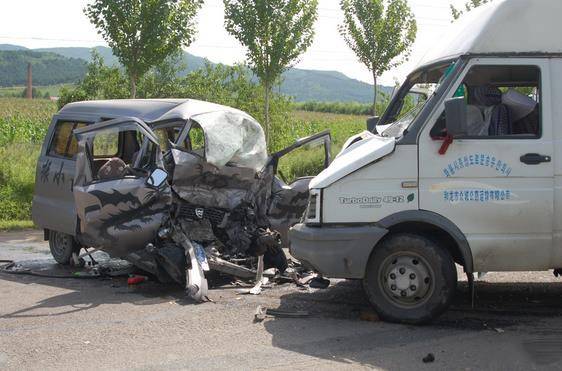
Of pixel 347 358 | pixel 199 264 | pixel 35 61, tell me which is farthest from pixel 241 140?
pixel 35 61

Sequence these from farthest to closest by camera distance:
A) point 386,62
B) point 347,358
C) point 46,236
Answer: point 386,62 < point 46,236 < point 347,358

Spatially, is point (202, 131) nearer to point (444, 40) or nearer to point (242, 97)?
point (444, 40)

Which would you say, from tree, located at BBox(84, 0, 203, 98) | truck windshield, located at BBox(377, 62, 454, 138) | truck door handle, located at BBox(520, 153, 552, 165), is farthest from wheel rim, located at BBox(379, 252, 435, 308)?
tree, located at BBox(84, 0, 203, 98)

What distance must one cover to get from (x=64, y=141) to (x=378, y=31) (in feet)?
46.3

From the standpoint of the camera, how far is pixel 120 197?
8.34 metres

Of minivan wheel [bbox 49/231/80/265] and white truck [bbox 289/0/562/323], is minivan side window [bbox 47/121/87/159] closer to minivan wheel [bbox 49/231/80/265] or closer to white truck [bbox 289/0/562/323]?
minivan wheel [bbox 49/231/80/265]

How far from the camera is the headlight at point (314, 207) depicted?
21.9 feet

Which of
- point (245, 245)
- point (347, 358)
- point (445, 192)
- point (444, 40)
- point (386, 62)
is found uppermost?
point (386, 62)

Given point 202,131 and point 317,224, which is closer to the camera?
point 317,224

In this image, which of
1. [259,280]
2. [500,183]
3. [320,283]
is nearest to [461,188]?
[500,183]

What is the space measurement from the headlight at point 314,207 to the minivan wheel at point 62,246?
4.35 m

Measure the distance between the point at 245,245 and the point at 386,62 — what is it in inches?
588

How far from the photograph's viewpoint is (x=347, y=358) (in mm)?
5660

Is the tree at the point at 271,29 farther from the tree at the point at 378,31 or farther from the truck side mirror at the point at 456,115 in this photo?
the truck side mirror at the point at 456,115
